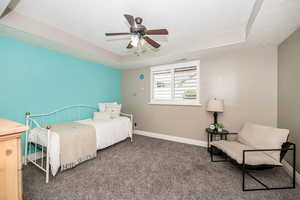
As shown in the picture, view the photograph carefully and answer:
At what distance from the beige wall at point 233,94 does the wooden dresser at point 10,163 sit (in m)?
3.03

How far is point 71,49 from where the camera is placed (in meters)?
2.54

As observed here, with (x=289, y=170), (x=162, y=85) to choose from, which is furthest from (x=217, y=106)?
(x=162, y=85)

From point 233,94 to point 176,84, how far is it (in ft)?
4.45

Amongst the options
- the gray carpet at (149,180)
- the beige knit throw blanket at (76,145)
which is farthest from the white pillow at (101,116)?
the gray carpet at (149,180)

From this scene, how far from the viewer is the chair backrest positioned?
1695mm

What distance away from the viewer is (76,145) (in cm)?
205

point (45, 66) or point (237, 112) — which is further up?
point (45, 66)

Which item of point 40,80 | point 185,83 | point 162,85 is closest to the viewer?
point 40,80

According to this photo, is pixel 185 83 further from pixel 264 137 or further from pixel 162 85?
pixel 264 137

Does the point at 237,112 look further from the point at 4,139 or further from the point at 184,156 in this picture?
the point at 4,139

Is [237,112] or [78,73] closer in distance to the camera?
[237,112]

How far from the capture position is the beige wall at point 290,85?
1.74 metres

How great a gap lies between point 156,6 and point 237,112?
2.58 meters

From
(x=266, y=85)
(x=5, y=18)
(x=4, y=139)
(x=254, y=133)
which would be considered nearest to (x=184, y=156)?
(x=254, y=133)
